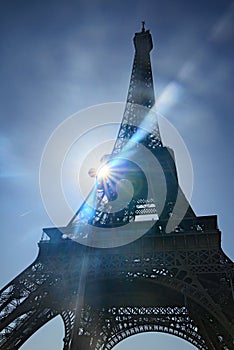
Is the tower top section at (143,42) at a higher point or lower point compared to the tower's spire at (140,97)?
higher

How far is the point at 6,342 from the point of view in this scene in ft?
81.9

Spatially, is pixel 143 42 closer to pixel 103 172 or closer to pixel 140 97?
pixel 140 97

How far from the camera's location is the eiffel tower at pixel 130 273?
2372 centimetres

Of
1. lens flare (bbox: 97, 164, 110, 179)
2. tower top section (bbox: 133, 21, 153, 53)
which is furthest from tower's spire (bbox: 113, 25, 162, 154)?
lens flare (bbox: 97, 164, 110, 179)

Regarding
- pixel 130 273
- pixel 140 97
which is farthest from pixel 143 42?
pixel 130 273

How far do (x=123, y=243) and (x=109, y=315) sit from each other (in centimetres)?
1108

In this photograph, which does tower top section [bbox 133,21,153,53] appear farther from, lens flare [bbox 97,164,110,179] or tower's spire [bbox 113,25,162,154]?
lens flare [bbox 97,164,110,179]

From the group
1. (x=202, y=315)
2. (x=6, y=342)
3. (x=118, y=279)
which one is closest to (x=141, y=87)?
(x=118, y=279)

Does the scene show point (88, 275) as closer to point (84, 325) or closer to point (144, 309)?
point (84, 325)

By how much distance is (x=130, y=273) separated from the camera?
82.7ft

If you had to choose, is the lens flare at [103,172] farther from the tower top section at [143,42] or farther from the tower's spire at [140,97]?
the tower top section at [143,42]

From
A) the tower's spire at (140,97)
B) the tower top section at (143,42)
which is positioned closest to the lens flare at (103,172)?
the tower's spire at (140,97)

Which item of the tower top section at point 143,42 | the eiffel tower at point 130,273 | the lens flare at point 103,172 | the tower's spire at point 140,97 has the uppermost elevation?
the tower top section at point 143,42

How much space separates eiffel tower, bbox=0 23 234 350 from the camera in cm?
2372
